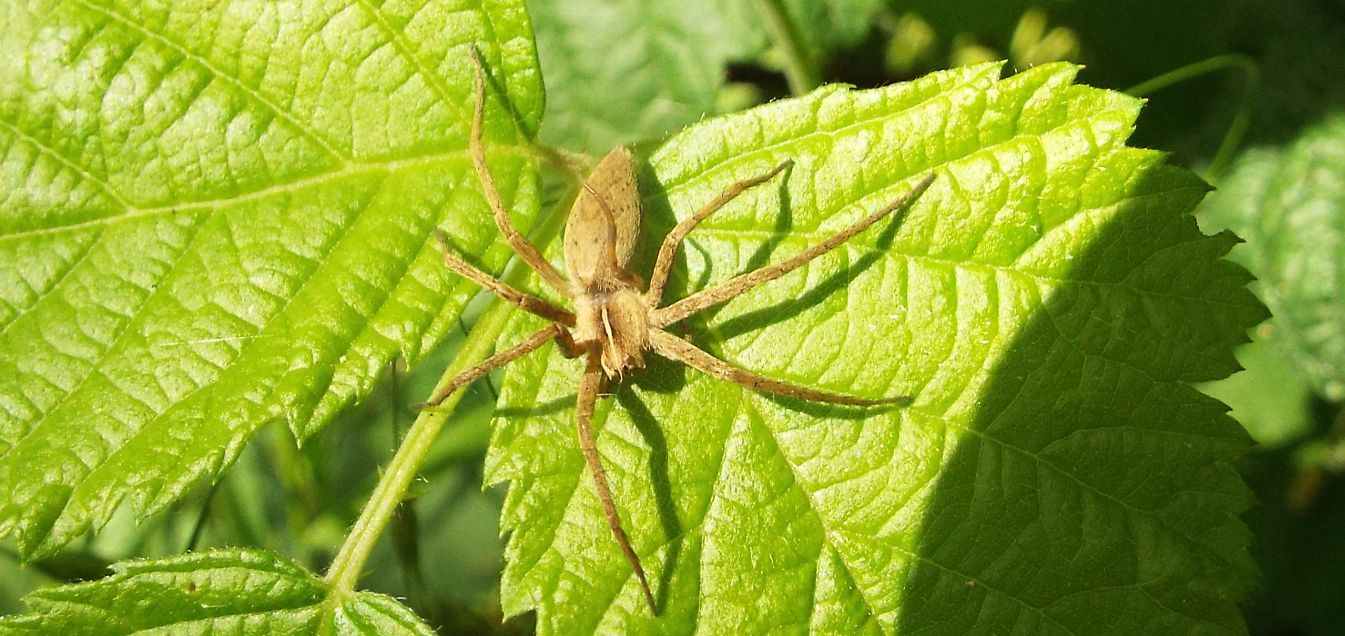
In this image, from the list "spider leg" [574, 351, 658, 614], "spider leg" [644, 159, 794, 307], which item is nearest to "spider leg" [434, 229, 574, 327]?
"spider leg" [574, 351, 658, 614]

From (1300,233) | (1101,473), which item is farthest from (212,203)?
(1300,233)

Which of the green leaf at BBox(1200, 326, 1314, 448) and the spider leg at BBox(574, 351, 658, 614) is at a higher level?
the green leaf at BBox(1200, 326, 1314, 448)

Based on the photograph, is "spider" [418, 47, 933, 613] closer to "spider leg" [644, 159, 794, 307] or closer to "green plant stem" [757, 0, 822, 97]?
"spider leg" [644, 159, 794, 307]

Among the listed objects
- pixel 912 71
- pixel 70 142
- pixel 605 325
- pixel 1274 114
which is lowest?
pixel 605 325

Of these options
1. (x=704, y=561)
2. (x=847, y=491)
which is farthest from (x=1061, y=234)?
(x=704, y=561)

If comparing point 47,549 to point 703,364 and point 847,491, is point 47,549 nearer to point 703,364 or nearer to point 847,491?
point 703,364

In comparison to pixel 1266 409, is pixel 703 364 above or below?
below

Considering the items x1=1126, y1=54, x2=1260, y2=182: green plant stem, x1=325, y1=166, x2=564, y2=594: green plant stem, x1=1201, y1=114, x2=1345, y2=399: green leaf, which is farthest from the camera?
x1=1126, y1=54, x2=1260, y2=182: green plant stem
